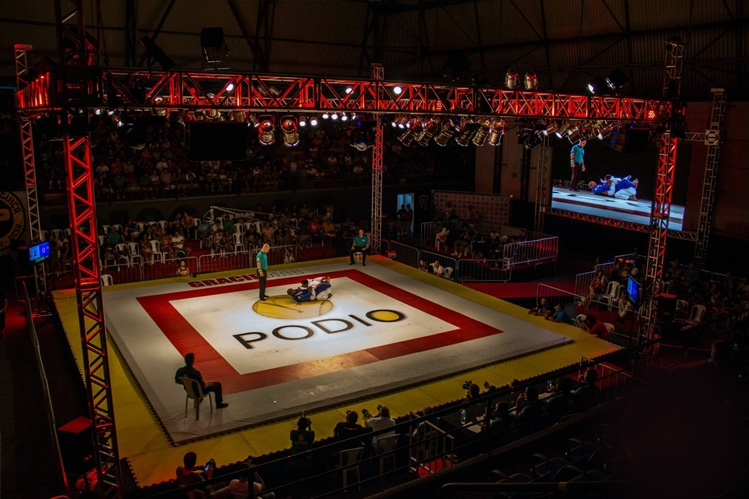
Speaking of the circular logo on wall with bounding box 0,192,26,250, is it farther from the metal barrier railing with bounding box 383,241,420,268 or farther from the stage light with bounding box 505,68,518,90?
the stage light with bounding box 505,68,518,90

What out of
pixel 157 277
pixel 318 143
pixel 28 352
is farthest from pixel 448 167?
pixel 28 352

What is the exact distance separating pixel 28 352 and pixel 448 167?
21371 millimetres

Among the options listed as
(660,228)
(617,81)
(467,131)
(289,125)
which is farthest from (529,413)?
(617,81)

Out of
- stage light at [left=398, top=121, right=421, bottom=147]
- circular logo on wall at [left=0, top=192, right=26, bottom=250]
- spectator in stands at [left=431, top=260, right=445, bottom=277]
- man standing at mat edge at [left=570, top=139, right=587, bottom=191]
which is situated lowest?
spectator in stands at [left=431, top=260, right=445, bottom=277]

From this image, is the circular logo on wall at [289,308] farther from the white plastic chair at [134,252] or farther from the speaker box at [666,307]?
the speaker box at [666,307]

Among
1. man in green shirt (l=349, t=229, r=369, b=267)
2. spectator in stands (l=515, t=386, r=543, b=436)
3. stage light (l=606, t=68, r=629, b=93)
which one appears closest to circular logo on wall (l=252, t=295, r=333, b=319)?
man in green shirt (l=349, t=229, r=369, b=267)

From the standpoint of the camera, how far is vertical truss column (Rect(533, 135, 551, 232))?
24484 mm

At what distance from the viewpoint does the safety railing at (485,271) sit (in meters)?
20.3

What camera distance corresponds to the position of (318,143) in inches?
1078

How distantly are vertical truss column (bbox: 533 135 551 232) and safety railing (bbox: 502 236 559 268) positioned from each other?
3650 millimetres

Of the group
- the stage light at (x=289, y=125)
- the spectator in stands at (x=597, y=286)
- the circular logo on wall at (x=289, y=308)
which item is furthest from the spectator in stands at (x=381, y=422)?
the spectator in stands at (x=597, y=286)

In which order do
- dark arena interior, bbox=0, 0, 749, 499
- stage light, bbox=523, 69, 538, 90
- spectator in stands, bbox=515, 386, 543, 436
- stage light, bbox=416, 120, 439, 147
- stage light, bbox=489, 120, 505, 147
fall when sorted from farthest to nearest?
stage light, bbox=416, 120, 439, 147
stage light, bbox=489, 120, 505, 147
stage light, bbox=523, 69, 538, 90
spectator in stands, bbox=515, 386, 543, 436
dark arena interior, bbox=0, 0, 749, 499

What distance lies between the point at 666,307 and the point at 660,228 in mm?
1856

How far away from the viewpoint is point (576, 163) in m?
24.8
